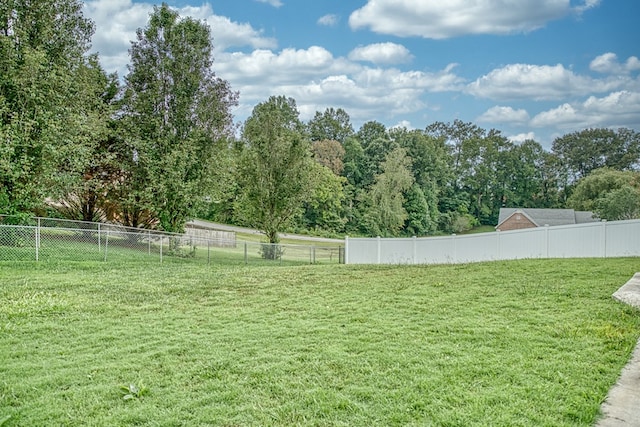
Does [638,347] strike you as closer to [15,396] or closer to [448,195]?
[15,396]

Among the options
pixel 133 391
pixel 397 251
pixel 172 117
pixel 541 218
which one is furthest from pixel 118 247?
pixel 541 218

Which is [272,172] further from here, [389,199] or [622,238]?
[389,199]

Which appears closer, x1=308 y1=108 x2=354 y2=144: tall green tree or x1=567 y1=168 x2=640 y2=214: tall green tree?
x1=567 y1=168 x2=640 y2=214: tall green tree

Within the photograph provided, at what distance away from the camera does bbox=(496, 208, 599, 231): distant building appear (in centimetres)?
3590

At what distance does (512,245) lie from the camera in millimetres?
13375

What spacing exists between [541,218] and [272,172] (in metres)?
27.9

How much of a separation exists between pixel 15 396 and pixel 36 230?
9.09 meters

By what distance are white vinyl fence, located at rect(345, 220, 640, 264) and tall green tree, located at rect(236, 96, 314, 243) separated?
3710 mm

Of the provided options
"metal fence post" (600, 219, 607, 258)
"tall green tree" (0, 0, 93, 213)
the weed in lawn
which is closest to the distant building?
"metal fence post" (600, 219, 607, 258)

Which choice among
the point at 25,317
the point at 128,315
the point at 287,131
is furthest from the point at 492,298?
the point at 287,131

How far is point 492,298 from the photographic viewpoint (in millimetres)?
6590

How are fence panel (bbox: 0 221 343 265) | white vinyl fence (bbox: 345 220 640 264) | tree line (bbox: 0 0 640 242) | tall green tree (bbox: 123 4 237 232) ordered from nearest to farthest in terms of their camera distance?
fence panel (bbox: 0 221 343 265) → white vinyl fence (bbox: 345 220 640 264) → tree line (bbox: 0 0 640 242) → tall green tree (bbox: 123 4 237 232)

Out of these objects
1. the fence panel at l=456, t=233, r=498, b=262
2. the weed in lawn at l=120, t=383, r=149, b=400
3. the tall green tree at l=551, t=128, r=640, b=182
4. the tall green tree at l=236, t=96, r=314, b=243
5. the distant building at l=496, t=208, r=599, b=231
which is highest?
the tall green tree at l=551, t=128, r=640, b=182

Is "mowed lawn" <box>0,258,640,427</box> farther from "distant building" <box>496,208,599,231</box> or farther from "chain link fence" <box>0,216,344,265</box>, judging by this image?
"distant building" <box>496,208,599,231</box>
